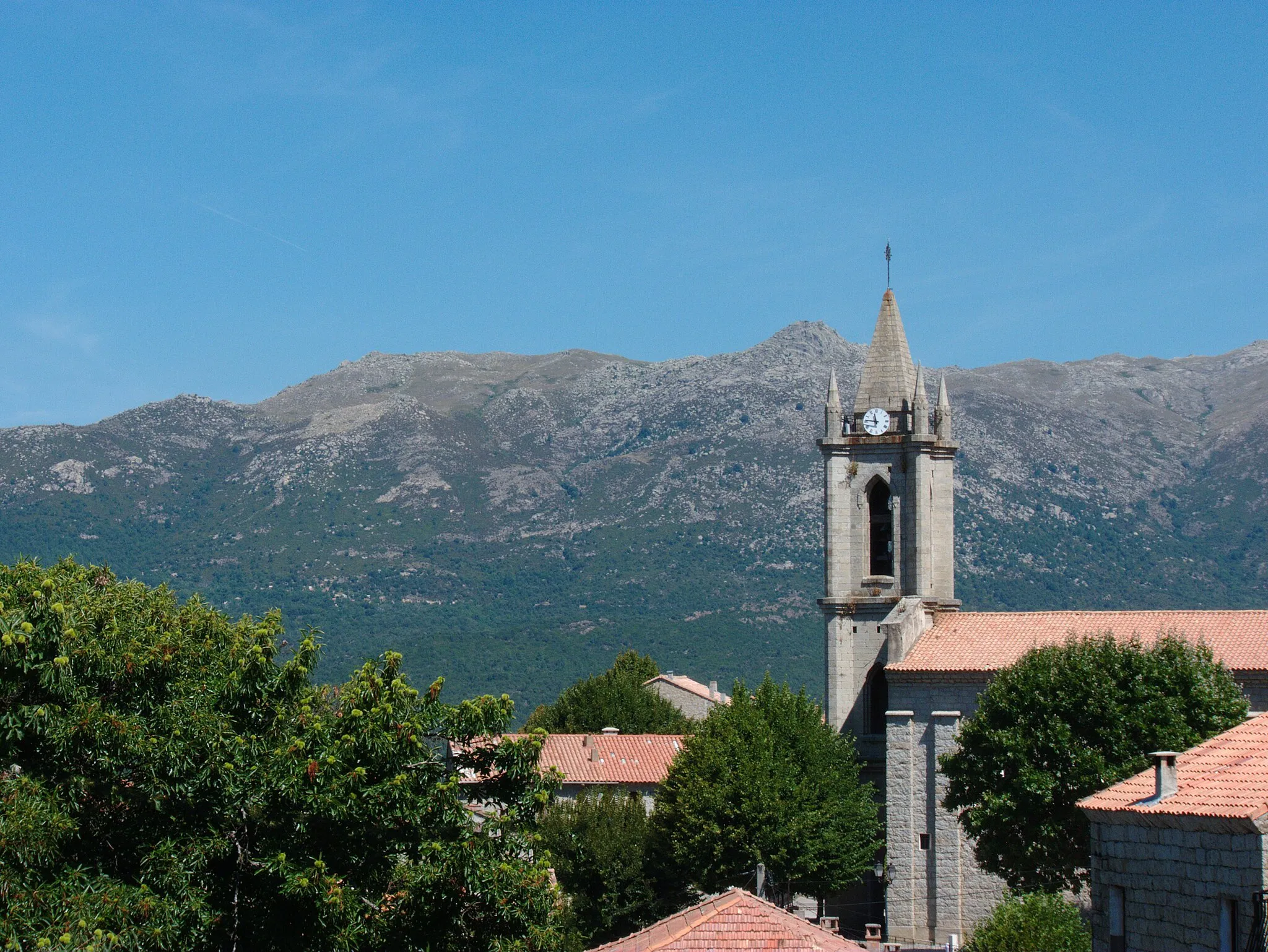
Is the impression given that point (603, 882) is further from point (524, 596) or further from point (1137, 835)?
point (524, 596)

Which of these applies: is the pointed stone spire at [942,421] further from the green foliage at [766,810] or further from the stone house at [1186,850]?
the stone house at [1186,850]

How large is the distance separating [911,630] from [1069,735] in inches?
516

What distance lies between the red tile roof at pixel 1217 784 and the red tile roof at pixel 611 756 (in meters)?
37.8

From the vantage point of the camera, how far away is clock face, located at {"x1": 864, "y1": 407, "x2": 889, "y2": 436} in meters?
61.7

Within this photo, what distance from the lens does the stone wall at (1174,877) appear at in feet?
71.4

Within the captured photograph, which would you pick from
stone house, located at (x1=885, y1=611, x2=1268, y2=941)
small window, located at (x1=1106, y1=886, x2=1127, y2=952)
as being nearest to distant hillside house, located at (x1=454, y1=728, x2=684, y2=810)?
stone house, located at (x1=885, y1=611, x2=1268, y2=941)

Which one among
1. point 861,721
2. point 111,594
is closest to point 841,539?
point 861,721

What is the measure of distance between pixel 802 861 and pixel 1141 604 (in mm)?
124290

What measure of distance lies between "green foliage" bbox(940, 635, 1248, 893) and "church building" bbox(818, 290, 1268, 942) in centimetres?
441

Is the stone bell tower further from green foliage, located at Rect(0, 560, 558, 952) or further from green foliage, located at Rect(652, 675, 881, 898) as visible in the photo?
green foliage, located at Rect(0, 560, 558, 952)

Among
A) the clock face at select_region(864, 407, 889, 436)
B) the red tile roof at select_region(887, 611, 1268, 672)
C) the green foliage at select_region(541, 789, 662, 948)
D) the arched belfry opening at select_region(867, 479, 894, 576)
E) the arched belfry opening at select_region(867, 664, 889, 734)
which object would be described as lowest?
the green foliage at select_region(541, 789, 662, 948)

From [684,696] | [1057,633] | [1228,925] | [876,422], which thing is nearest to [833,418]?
[876,422]

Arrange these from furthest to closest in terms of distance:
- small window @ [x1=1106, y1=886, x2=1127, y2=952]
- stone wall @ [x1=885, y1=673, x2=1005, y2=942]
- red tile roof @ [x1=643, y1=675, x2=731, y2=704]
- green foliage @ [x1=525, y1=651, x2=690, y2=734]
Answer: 1. red tile roof @ [x1=643, y1=675, x2=731, y2=704]
2. green foliage @ [x1=525, y1=651, x2=690, y2=734]
3. stone wall @ [x1=885, y1=673, x2=1005, y2=942]
4. small window @ [x1=1106, y1=886, x2=1127, y2=952]

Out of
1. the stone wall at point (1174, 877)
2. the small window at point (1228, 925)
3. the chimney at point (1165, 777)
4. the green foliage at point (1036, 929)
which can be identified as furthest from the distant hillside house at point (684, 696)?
the small window at point (1228, 925)
